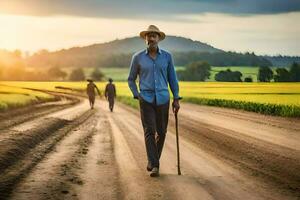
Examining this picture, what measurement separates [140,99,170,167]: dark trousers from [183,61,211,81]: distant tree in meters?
66.6

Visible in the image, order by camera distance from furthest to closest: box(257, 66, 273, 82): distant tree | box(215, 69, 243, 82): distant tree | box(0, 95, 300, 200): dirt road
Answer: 1. box(215, 69, 243, 82): distant tree
2. box(257, 66, 273, 82): distant tree
3. box(0, 95, 300, 200): dirt road

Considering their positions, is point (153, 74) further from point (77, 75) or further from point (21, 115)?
point (77, 75)

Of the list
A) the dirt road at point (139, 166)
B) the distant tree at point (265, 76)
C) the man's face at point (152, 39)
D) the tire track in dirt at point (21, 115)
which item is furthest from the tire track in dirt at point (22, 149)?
the distant tree at point (265, 76)

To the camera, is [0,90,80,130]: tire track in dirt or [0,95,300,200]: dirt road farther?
[0,90,80,130]: tire track in dirt

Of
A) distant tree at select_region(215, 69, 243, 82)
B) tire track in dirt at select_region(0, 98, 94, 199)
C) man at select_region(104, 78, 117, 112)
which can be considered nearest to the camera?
tire track in dirt at select_region(0, 98, 94, 199)

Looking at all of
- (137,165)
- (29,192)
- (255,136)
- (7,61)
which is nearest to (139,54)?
(137,165)

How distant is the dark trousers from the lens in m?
10.3

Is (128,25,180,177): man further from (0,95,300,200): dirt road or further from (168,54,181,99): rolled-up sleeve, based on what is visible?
(0,95,300,200): dirt road

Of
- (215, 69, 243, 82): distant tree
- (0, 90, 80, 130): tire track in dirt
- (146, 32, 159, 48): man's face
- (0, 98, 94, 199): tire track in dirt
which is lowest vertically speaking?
(0, 90, 80, 130): tire track in dirt

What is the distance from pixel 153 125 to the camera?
1032 centimetres

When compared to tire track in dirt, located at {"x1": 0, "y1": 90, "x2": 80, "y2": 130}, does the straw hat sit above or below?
above

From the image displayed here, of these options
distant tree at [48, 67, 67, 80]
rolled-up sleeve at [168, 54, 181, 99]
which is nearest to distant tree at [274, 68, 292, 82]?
rolled-up sleeve at [168, 54, 181, 99]

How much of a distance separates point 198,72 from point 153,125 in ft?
229

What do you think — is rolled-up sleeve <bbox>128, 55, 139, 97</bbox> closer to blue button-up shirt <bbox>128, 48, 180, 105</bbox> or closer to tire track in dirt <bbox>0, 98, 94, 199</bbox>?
blue button-up shirt <bbox>128, 48, 180, 105</bbox>
